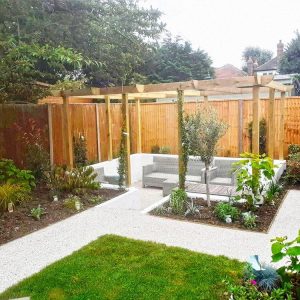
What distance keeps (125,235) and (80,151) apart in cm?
474

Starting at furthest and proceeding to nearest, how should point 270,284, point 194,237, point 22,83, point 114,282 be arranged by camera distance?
point 22,83
point 194,237
point 114,282
point 270,284

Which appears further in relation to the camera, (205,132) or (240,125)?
(240,125)

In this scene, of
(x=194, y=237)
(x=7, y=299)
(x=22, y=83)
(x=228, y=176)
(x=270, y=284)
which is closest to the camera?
(x=270, y=284)

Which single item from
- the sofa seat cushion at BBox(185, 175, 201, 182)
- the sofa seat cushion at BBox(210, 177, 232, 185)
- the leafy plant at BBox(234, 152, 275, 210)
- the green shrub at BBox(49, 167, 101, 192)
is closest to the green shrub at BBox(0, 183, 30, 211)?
the green shrub at BBox(49, 167, 101, 192)

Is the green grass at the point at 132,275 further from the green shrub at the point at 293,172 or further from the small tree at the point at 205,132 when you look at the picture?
the green shrub at the point at 293,172

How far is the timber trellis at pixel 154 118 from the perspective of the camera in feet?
22.7

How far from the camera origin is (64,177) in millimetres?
7078

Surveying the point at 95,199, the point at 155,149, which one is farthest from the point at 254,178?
the point at 155,149

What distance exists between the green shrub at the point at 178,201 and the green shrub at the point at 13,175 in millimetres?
3047

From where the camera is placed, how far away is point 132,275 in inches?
141

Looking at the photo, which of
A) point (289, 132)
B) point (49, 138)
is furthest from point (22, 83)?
point (289, 132)

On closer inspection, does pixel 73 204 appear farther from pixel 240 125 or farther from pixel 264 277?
pixel 240 125

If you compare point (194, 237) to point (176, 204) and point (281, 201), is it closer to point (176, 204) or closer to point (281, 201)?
point (176, 204)

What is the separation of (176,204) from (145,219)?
0.65 metres
